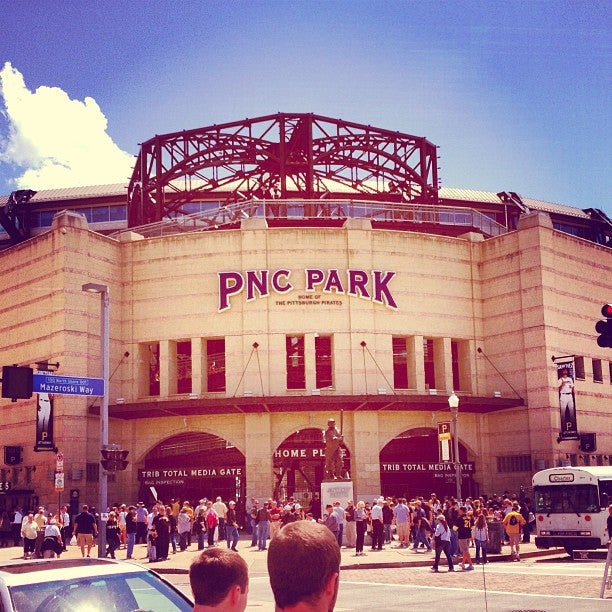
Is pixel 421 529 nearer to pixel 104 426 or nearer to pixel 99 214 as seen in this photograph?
pixel 104 426

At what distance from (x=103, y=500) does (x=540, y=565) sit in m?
12.6

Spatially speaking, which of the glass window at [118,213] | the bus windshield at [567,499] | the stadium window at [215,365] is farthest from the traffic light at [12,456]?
the glass window at [118,213]

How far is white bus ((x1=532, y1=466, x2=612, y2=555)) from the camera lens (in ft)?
95.2

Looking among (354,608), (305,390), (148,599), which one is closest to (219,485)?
(305,390)

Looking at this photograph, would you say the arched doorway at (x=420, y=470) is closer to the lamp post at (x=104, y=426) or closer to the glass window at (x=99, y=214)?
the lamp post at (x=104, y=426)

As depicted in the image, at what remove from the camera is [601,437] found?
5275 cm

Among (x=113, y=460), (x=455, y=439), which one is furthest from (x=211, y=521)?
(x=455, y=439)

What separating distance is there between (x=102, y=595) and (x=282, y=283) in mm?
41485

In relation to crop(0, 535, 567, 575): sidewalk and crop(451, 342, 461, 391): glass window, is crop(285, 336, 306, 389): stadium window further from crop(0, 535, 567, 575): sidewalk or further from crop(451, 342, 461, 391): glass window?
crop(0, 535, 567, 575): sidewalk

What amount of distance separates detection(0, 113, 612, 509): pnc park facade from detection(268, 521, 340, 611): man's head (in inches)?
1623

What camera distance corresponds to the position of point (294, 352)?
162 ft

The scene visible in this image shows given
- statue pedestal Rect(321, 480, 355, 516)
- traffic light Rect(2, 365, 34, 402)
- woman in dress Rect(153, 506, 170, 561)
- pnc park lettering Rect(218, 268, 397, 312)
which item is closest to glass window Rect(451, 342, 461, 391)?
pnc park lettering Rect(218, 268, 397, 312)

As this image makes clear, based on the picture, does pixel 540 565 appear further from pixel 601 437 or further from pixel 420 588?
pixel 601 437

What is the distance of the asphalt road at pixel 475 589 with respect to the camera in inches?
677
